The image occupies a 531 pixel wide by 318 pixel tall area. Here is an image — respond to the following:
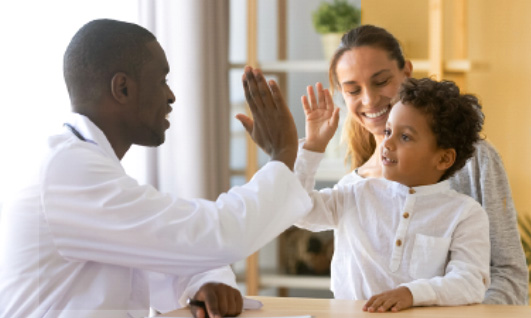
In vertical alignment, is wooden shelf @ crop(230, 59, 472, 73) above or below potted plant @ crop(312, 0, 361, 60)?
below

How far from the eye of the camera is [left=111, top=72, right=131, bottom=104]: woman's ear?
136 cm

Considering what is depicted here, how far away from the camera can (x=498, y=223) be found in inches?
66.7

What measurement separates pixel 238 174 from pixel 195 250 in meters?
2.37

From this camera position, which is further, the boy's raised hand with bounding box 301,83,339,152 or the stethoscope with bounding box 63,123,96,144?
the boy's raised hand with bounding box 301,83,339,152

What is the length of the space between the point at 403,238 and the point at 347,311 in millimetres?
330

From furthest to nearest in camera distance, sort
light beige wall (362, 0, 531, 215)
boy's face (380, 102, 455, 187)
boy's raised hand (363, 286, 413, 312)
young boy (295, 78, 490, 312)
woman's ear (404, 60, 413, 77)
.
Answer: light beige wall (362, 0, 531, 215) < woman's ear (404, 60, 413, 77) < boy's face (380, 102, 455, 187) < young boy (295, 78, 490, 312) < boy's raised hand (363, 286, 413, 312)

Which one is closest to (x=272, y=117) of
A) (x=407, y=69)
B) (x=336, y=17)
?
(x=407, y=69)

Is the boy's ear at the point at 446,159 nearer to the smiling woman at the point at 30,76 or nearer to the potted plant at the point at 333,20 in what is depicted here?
the smiling woman at the point at 30,76

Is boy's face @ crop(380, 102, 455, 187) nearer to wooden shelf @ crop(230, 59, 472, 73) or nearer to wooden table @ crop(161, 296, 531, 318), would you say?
wooden table @ crop(161, 296, 531, 318)

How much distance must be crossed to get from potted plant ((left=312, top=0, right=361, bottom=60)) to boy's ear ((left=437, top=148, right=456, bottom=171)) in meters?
1.85

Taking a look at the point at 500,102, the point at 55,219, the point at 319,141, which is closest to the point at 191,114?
the point at 500,102

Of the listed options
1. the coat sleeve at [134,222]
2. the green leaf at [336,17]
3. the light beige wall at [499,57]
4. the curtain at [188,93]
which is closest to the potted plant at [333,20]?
the green leaf at [336,17]

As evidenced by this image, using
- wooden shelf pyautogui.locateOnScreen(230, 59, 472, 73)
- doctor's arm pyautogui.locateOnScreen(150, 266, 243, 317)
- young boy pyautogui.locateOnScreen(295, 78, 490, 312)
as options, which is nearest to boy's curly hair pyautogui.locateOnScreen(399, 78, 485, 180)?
young boy pyautogui.locateOnScreen(295, 78, 490, 312)

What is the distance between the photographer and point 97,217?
1.18m
